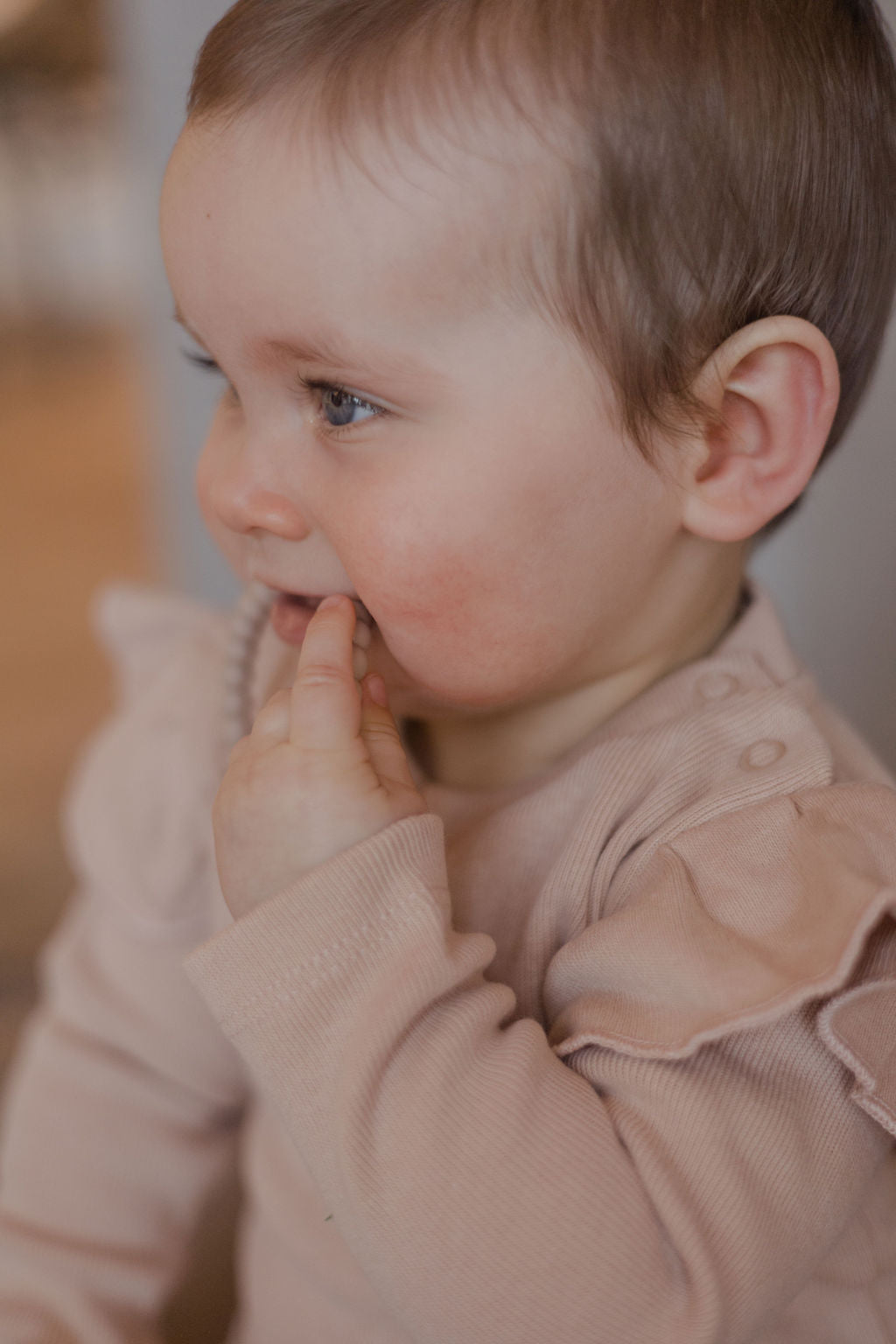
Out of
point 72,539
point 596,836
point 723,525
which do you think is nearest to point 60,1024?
point 596,836

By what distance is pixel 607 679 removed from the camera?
727 millimetres

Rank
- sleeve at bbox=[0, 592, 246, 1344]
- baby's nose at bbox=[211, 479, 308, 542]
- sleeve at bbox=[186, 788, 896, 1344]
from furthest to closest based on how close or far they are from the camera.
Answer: sleeve at bbox=[0, 592, 246, 1344], baby's nose at bbox=[211, 479, 308, 542], sleeve at bbox=[186, 788, 896, 1344]

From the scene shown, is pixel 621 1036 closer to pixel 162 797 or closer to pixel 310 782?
pixel 310 782

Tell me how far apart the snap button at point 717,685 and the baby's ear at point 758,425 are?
3.0 inches

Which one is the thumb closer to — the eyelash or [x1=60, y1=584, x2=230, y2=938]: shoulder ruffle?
the eyelash

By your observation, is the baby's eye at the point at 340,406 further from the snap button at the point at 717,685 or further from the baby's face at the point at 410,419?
the snap button at the point at 717,685

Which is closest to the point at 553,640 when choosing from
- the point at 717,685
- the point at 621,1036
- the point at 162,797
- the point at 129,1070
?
the point at 717,685

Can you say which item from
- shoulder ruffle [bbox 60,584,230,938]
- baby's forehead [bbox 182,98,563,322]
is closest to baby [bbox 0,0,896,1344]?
baby's forehead [bbox 182,98,563,322]

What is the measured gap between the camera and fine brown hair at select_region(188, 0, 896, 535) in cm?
55

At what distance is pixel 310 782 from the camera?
1.93 ft

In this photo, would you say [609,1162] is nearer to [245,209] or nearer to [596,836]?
[596,836]

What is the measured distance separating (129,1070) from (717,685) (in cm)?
50

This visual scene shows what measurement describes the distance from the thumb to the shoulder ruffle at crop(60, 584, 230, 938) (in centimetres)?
23

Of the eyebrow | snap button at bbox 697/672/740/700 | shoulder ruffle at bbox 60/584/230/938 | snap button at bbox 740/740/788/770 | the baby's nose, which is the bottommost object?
shoulder ruffle at bbox 60/584/230/938
